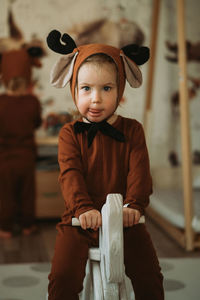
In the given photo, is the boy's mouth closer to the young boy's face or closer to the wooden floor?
Answer: the young boy's face

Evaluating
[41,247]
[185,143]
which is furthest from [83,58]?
[41,247]

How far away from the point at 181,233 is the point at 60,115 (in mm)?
1284

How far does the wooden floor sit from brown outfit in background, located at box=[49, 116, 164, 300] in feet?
3.31

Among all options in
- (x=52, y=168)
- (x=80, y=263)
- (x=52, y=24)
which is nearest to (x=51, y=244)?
(x=52, y=168)

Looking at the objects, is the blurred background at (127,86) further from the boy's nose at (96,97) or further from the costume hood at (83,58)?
the boy's nose at (96,97)

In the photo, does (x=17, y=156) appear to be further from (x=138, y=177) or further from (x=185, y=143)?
(x=138, y=177)

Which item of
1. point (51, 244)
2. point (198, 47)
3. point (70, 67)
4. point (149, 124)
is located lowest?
point (51, 244)

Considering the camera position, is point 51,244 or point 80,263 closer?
point 80,263

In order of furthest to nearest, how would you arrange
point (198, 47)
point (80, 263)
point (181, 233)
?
point (198, 47), point (181, 233), point (80, 263)

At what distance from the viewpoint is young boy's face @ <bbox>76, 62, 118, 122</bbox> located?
122cm

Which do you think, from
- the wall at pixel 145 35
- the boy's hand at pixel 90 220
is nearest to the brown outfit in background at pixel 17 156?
the wall at pixel 145 35

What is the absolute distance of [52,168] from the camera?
2912 millimetres

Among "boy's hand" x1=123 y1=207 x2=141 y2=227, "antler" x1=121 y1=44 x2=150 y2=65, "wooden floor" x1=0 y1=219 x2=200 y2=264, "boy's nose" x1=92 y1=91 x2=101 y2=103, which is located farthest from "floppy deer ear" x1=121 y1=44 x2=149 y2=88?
"wooden floor" x1=0 y1=219 x2=200 y2=264

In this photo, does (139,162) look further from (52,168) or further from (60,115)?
(60,115)
